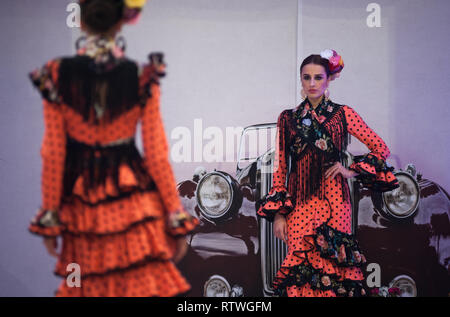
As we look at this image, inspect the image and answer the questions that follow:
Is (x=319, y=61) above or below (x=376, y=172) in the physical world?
above

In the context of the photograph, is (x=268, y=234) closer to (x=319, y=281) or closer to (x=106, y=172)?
(x=319, y=281)

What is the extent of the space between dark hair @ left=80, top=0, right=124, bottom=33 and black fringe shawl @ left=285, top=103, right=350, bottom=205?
140 centimetres

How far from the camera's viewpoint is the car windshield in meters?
3.46

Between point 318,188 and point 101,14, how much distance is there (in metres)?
1.58

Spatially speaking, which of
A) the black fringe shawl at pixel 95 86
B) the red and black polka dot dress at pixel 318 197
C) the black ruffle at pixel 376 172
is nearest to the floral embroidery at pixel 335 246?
the red and black polka dot dress at pixel 318 197

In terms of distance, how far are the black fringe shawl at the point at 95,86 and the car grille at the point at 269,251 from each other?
172 cm

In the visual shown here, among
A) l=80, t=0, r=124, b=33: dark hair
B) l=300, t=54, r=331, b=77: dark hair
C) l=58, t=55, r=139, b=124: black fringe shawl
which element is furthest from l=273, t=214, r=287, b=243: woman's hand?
l=80, t=0, r=124, b=33: dark hair

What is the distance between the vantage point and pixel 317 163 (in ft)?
9.46

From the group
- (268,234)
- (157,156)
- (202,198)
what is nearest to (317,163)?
(268,234)

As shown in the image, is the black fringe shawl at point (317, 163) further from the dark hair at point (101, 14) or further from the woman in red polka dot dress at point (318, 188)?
the dark hair at point (101, 14)

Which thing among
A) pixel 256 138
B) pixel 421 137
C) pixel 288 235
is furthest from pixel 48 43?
pixel 421 137

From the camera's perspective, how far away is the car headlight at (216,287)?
11.2 ft

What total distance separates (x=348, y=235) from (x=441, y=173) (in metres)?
1.14

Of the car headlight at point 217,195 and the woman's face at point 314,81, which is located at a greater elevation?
the woman's face at point 314,81
